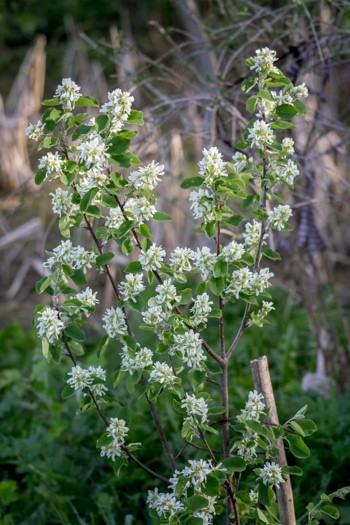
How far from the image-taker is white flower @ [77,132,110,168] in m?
1.98

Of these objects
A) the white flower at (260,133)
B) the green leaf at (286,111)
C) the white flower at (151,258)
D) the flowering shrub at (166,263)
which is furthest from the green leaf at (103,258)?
the green leaf at (286,111)

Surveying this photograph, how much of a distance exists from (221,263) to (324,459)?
1.46 meters

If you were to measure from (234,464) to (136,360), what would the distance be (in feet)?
1.21

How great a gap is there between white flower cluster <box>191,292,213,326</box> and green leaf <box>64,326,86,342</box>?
29 cm

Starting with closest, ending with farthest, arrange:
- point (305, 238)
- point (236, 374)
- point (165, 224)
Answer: point (305, 238) < point (236, 374) < point (165, 224)

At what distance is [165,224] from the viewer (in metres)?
5.52

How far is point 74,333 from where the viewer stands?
7.16 ft

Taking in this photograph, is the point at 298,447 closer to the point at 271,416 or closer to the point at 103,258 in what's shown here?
the point at 271,416

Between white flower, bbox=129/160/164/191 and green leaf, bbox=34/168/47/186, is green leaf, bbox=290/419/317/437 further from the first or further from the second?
green leaf, bbox=34/168/47/186

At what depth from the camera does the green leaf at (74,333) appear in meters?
2.17


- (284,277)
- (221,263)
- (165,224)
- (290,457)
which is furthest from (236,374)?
(221,263)

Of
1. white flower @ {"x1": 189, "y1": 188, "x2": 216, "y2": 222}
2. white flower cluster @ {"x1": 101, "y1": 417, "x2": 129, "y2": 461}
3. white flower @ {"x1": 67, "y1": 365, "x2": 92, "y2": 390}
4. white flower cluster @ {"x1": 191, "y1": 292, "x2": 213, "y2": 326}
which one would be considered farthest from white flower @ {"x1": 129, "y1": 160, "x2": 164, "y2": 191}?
white flower cluster @ {"x1": 101, "y1": 417, "x2": 129, "y2": 461}

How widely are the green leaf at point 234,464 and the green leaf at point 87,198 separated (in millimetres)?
746

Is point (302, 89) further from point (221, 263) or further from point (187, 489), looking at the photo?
point (187, 489)
